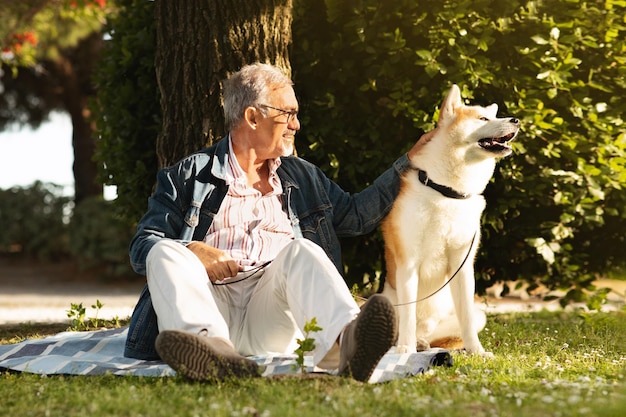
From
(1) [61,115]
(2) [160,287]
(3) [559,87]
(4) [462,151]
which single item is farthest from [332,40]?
(1) [61,115]

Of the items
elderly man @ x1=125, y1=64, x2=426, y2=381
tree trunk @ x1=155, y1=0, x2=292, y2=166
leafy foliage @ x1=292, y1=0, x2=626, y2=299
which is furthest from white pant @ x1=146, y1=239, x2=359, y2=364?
leafy foliage @ x1=292, y1=0, x2=626, y2=299

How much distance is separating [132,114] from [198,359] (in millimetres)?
3456

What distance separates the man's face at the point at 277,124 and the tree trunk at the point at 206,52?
1.10 m

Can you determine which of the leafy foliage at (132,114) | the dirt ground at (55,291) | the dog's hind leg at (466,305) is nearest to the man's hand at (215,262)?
the dog's hind leg at (466,305)

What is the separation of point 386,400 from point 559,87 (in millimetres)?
3281

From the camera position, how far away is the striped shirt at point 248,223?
4.15 m

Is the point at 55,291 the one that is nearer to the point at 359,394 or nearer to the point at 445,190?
the point at 445,190

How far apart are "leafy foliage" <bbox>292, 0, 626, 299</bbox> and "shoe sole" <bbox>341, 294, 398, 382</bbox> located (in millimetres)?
2509

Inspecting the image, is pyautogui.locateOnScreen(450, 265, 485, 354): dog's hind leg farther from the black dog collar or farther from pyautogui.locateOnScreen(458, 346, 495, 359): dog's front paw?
the black dog collar

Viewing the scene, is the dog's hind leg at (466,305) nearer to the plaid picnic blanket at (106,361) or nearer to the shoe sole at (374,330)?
the plaid picnic blanket at (106,361)

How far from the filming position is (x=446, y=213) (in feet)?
13.8

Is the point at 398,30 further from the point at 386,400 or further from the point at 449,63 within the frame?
the point at 386,400

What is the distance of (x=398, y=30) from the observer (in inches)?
215

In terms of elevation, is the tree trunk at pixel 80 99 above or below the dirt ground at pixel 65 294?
above
